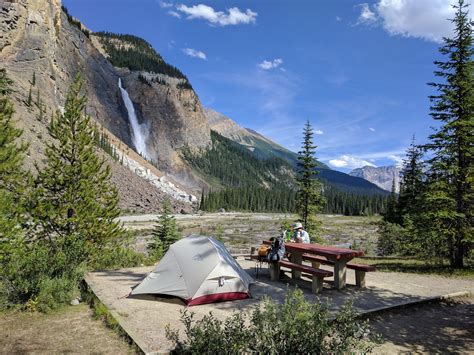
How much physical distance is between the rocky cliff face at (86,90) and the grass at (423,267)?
64.6ft

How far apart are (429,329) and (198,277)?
5197mm

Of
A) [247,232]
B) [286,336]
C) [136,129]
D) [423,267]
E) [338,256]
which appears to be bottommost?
[247,232]

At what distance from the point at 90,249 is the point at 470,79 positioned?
16110 mm

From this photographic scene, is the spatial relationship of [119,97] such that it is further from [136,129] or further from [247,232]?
[247,232]

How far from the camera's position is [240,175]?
19388 cm

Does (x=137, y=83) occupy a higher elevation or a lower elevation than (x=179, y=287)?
higher

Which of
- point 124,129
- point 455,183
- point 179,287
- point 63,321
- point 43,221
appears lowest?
point 63,321

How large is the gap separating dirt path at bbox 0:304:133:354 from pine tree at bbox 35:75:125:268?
525 cm

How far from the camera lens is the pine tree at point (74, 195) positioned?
43.1ft

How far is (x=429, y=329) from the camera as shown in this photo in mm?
7188

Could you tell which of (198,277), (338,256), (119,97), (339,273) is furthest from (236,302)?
(119,97)

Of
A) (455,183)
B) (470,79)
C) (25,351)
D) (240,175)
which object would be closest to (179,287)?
(25,351)

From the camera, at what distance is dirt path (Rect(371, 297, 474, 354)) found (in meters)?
6.16

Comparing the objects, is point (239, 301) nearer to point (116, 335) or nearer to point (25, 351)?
point (116, 335)
